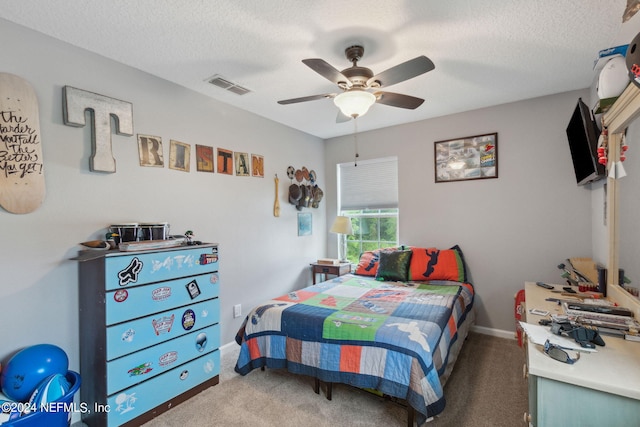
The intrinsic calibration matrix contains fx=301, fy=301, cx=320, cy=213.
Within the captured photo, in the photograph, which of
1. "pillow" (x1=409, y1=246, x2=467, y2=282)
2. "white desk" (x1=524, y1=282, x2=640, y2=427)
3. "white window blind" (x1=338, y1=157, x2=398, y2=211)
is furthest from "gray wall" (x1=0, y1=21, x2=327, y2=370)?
"white desk" (x1=524, y1=282, x2=640, y2=427)

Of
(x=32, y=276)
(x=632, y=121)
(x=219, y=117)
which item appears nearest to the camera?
(x=632, y=121)

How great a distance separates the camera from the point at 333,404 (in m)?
2.12

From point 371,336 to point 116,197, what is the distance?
2081mm

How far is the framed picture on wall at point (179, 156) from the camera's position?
8.55ft

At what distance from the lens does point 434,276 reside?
10.9ft

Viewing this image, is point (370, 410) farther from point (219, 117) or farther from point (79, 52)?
point (79, 52)

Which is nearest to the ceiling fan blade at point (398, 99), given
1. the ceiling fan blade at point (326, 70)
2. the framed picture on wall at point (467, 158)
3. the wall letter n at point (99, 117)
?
the ceiling fan blade at point (326, 70)

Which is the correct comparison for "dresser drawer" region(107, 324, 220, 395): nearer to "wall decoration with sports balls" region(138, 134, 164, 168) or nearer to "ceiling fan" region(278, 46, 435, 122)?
"wall decoration with sports balls" region(138, 134, 164, 168)

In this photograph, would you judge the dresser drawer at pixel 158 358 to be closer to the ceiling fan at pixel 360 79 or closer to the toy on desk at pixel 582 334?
the ceiling fan at pixel 360 79

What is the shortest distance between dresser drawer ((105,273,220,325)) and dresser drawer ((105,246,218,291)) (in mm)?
44

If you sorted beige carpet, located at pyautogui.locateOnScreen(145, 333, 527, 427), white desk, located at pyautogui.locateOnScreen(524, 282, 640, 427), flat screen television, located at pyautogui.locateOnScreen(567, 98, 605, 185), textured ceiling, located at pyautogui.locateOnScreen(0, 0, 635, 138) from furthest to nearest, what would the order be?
1. flat screen television, located at pyautogui.locateOnScreen(567, 98, 605, 185)
2. beige carpet, located at pyautogui.locateOnScreen(145, 333, 527, 427)
3. textured ceiling, located at pyautogui.locateOnScreen(0, 0, 635, 138)
4. white desk, located at pyautogui.locateOnScreen(524, 282, 640, 427)

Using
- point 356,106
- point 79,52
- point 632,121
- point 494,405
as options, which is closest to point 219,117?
point 79,52

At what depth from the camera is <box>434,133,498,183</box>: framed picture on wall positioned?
3311 millimetres

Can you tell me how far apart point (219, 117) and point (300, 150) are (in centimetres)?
131
